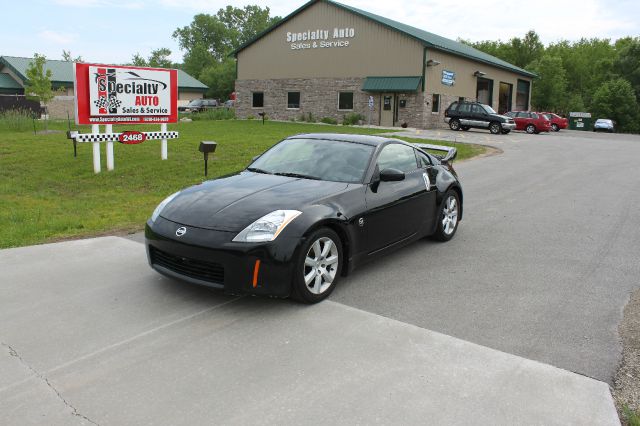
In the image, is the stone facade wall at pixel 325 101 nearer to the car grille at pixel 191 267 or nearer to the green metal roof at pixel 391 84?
the green metal roof at pixel 391 84

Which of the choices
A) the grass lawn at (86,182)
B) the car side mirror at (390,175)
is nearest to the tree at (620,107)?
the grass lawn at (86,182)

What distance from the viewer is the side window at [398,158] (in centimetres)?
608

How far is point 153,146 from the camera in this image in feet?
56.4

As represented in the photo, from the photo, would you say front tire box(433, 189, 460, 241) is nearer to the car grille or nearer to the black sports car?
the black sports car

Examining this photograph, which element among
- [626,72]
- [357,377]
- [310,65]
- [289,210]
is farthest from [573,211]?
→ [626,72]

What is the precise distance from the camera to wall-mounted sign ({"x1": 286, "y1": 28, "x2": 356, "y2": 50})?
121ft

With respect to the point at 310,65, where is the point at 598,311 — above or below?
below

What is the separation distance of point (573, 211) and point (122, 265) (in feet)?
23.6

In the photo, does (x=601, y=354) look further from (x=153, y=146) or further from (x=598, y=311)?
(x=153, y=146)

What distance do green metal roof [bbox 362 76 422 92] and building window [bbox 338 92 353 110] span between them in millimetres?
1593

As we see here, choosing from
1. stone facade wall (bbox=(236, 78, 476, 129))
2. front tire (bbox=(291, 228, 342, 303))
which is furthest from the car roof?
stone facade wall (bbox=(236, 78, 476, 129))

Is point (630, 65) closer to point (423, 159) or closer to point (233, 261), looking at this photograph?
point (423, 159)

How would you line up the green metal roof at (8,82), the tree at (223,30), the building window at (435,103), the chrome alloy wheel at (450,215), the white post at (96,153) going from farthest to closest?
the tree at (223,30) < the green metal roof at (8,82) < the building window at (435,103) < the white post at (96,153) < the chrome alloy wheel at (450,215)

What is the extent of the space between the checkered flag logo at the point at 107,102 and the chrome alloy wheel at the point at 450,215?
898 centimetres
